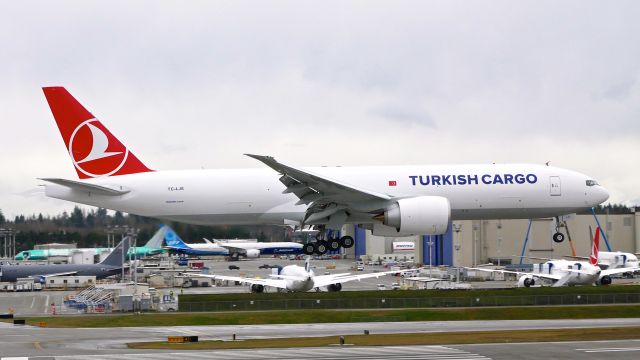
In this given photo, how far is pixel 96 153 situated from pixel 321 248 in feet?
46.4

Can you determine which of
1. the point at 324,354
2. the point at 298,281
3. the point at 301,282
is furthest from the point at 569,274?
the point at 324,354

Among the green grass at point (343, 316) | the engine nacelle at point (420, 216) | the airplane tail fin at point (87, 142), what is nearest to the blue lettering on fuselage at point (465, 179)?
the engine nacelle at point (420, 216)

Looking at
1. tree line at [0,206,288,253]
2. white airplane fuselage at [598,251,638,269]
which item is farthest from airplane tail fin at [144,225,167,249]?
white airplane fuselage at [598,251,638,269]

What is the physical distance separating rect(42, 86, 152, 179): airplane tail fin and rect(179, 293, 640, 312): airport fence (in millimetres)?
12814

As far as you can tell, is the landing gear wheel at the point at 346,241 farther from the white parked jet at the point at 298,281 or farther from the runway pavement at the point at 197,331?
the white parked jet at the point at 298,281

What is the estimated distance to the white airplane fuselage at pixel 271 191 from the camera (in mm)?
51156

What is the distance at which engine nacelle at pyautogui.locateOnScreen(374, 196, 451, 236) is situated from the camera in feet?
159

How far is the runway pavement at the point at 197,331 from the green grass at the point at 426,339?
2.01 m

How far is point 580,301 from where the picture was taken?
203 feet

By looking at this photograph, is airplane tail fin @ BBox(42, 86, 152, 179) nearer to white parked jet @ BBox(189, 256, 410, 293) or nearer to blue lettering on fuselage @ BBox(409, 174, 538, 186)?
blue lettering on fuselage @ BBox(409, 174, 538, 186)

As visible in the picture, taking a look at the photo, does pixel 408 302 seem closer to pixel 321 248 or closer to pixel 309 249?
pixel 321 248

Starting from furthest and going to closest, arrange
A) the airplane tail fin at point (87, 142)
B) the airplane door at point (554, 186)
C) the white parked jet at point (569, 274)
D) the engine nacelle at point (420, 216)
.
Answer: the white parked jet at point (569, 274) < the airplane tail fin at point (87, 142) < the airplane door at point (554, 186) < the engine nacelle at point (420, 216)

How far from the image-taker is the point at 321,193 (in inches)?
1949

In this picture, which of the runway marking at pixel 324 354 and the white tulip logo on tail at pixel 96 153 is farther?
the white tulip logo on tail at pixel 96 153
